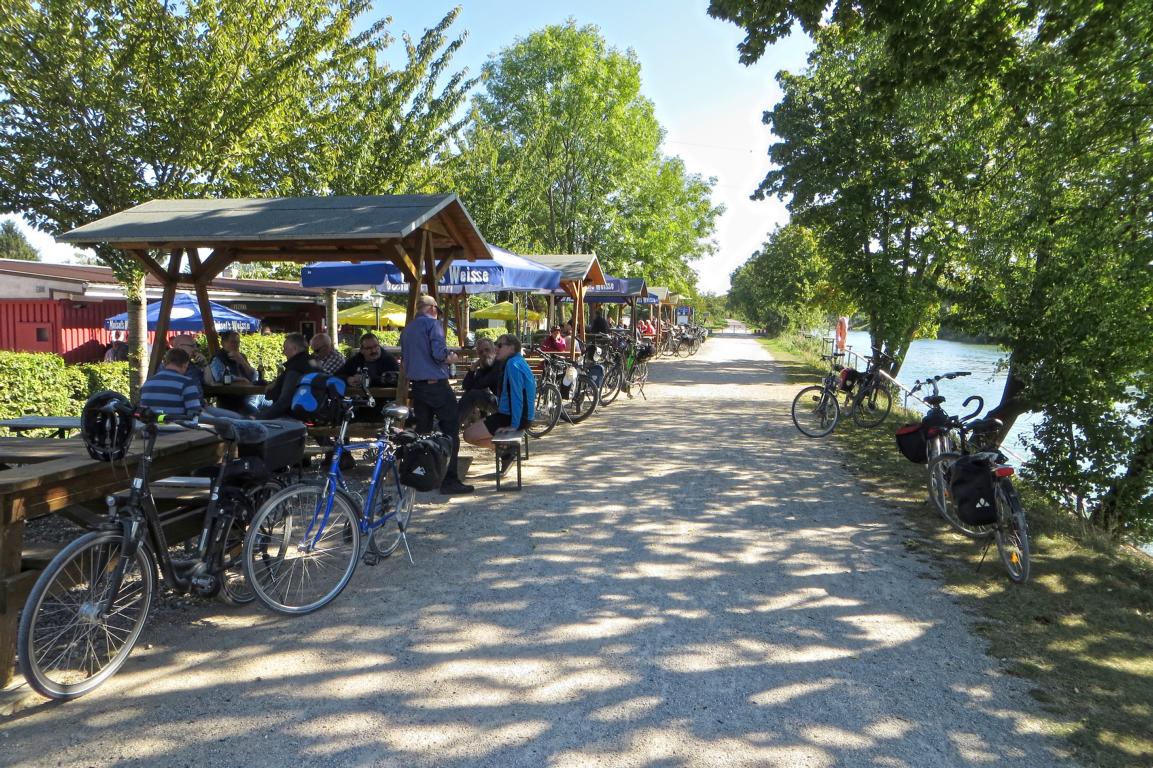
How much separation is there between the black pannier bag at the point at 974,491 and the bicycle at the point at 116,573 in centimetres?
455

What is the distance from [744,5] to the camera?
23.0 ft

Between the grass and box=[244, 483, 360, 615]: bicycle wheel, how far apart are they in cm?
354

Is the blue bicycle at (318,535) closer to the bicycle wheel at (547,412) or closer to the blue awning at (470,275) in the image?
the bicycle wheel at (547,412)

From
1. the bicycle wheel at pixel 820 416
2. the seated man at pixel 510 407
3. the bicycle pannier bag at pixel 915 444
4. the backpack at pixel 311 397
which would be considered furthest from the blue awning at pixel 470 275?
the bicycle pannier bag at pixel 915 444

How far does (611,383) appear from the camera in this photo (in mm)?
13602

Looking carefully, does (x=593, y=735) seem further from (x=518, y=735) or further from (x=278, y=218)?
(x=278, y=218)

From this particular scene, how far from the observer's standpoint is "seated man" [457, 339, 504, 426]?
7797 mm

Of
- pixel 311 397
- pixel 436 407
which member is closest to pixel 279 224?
pixel 311 397

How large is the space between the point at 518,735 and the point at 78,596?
2023 millimetres

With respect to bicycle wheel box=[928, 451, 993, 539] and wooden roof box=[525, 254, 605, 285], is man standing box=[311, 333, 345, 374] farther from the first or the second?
wooden roof box=[525, 254, 605, 285]

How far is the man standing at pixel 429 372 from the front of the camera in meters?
6.41

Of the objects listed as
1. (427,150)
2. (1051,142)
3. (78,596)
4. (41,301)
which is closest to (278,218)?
(78,596)

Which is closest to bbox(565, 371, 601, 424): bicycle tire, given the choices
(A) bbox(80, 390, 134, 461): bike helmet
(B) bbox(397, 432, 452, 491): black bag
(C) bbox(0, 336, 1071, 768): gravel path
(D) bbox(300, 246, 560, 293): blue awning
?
(D) bbox(300, 246, 560, 293): blue awning

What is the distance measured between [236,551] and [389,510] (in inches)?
38.9
